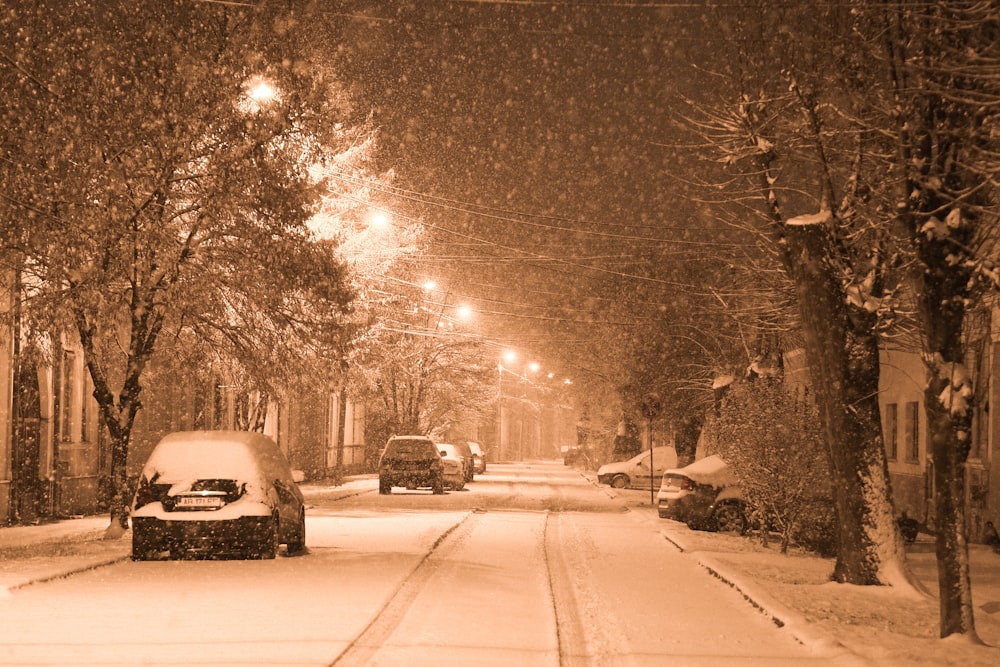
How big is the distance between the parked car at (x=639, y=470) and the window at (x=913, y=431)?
15.7 m

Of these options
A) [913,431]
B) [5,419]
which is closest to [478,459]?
[913,431]

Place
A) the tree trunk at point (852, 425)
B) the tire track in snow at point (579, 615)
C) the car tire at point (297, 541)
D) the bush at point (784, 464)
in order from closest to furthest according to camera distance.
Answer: the tire track in snow at point (579, 615) → the tree trunk at point (852, 425) → the car tire at point (297, 541) → the bush at point (784, 464)

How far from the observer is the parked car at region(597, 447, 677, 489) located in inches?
1788

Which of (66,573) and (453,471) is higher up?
(453,471)

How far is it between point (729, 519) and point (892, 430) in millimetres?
9168

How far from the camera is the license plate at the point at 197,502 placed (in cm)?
1605

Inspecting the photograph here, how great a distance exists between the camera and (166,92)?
60.0 ft

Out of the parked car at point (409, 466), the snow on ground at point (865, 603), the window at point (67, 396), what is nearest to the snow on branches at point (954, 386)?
the snow on ground at point (865, 603)

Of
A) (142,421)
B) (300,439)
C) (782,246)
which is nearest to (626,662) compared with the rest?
(782,246)

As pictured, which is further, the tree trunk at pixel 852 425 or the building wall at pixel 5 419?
the building wall at pixel 5 419

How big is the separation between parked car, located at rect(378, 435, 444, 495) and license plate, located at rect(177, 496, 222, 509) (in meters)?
22.0

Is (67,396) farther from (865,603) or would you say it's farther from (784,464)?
(865,603)

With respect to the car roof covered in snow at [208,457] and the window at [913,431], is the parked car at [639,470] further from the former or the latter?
the car roof covered in snow at [208,457]

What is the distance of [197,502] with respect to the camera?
52.7ft
